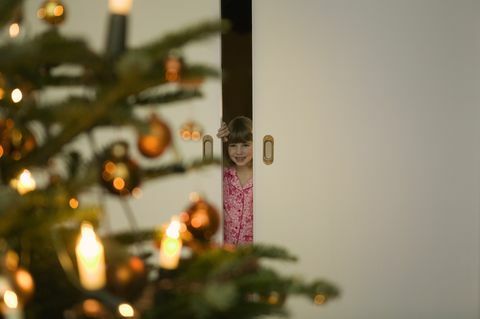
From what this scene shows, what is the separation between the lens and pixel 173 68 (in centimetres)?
54

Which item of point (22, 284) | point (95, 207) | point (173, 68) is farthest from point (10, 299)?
point (173, 68)

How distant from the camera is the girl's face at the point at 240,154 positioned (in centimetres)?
251

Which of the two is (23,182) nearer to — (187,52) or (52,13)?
(52,13)

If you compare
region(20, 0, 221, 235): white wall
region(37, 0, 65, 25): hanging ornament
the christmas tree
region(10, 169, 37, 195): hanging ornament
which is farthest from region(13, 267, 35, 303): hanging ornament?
region(20, 0, 221, 235): white wall

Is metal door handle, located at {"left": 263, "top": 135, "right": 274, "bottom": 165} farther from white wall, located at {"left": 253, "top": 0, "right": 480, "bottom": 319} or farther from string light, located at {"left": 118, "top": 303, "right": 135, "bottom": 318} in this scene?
string light, located at {"left": 118, "top": 303, "right": 135, "bottom": 318}

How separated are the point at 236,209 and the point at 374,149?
2.39 feet

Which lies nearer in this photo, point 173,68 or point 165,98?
point 173,68

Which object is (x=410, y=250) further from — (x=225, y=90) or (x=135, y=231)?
(x=135, y=231)

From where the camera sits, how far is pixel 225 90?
8.12 ft

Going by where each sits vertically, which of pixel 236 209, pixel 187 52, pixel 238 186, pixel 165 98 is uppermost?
pixel 187 52

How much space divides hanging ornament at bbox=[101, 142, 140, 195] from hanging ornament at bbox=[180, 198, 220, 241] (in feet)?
0.51

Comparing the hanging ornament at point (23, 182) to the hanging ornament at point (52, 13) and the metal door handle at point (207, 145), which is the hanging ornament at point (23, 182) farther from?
the metal door handle at point (207, 145)

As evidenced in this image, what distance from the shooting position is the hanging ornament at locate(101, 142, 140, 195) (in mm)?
663

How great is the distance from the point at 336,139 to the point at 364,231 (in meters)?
0.47
